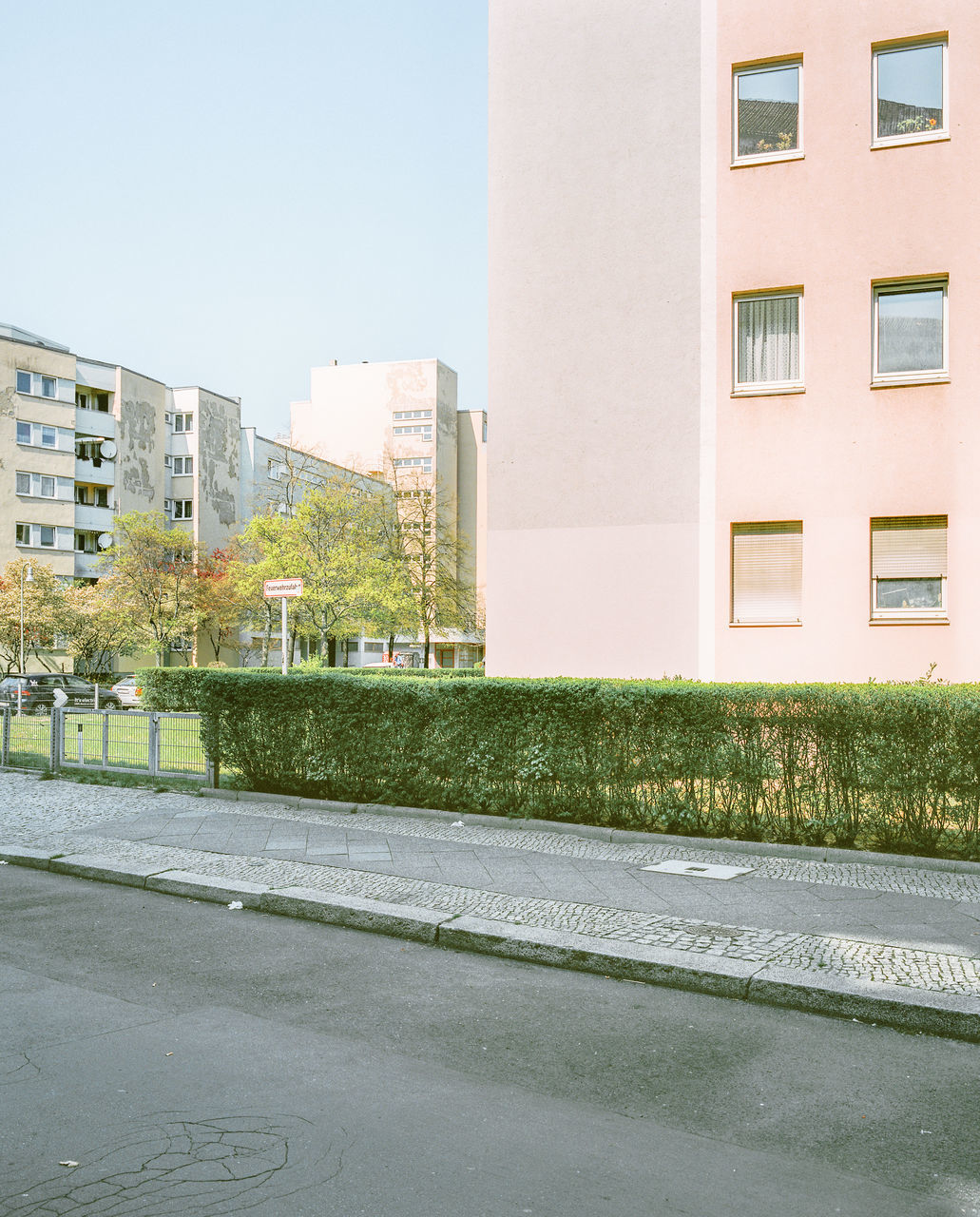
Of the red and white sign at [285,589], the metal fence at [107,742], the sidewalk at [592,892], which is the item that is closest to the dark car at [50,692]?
the metal fence at [107,742]

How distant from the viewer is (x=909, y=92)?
1530 cm

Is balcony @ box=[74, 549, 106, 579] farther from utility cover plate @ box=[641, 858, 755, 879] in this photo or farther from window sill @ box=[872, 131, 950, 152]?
utility cover plate @ box=[641, 858, 755, 879]

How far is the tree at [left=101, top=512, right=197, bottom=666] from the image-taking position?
51656 mm

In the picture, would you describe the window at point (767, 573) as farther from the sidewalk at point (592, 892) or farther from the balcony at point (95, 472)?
the balcony at point (95, 472)

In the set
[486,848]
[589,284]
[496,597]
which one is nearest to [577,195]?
[589,284]

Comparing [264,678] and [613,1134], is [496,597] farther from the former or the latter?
[613,1134]

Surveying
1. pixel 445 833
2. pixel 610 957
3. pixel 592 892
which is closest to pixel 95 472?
pixel 445 833

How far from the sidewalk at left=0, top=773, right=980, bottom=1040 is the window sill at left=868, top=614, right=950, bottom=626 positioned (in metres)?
6.60

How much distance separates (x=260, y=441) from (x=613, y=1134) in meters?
76.2

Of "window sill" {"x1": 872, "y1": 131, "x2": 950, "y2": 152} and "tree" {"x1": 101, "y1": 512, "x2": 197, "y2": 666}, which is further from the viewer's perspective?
"tree" {"x1": 101, "y1": 512, "x2": 197, "y2": 666}

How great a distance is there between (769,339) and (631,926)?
1111 cm

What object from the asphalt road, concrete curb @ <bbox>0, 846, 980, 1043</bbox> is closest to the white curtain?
concrete curb @ <bbox>0, 846, 980, 1043</bbox>

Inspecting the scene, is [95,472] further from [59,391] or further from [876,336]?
[876,336]

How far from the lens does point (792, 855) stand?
938 cm
